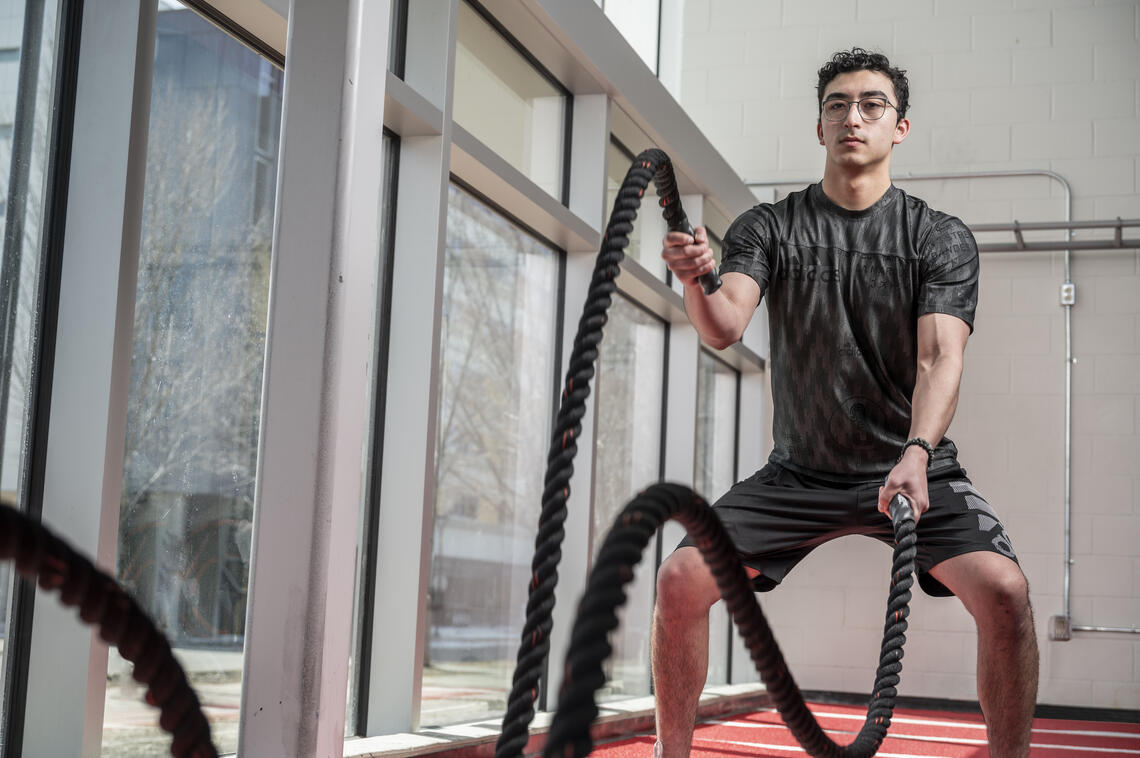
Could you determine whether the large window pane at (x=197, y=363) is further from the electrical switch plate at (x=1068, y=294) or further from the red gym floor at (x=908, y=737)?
the electrical switch plate at (x=1068, y=294)

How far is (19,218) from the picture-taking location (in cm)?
221

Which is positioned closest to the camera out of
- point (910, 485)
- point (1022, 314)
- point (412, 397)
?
point (910, 485)

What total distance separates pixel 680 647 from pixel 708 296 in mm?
690

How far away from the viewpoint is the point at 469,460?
3879 mm

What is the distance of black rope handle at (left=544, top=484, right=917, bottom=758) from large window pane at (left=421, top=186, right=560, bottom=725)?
1.88 m

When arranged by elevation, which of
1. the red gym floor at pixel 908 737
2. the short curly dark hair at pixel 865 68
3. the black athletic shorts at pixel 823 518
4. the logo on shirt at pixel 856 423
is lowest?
the red gym floor at pixel 908 737

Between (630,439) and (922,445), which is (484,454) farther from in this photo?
(922,445)

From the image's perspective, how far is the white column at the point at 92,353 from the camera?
2166 millimetres

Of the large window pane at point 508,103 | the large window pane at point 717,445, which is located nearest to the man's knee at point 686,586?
the large window pane at point 508,103

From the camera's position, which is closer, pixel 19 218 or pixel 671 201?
pixel 671 201

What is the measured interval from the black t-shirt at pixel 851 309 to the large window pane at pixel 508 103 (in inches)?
60.1

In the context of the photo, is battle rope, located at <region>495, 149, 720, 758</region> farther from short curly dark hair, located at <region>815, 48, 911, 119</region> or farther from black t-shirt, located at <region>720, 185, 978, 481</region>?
short curly dark hair, located at <region>815, 48, 911, 119</region>

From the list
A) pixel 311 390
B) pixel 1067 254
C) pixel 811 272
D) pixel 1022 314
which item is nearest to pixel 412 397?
pixel 811 272

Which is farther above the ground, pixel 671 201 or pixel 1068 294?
pixel 1068 294
